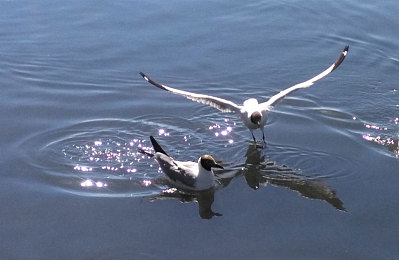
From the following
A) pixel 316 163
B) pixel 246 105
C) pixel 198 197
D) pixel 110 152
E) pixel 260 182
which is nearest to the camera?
pixel 198 197

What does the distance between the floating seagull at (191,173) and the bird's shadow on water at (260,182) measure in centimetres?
11

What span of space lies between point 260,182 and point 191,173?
1004 millimetres

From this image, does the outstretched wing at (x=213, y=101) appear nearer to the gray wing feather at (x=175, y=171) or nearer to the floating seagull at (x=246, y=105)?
the floating seagull at (x=246, y=105)

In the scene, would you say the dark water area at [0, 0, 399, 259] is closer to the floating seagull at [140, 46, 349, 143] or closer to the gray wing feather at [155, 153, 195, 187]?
the gray wing feather at [155, 153, 195, 187]

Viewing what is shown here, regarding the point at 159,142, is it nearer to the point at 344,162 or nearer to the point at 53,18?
the point at 344,162

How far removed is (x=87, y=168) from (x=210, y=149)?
186cm

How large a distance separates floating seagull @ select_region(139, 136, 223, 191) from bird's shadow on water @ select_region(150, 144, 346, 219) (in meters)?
0.11

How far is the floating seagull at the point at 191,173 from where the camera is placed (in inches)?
377

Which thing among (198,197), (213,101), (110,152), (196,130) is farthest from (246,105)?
(110,152)

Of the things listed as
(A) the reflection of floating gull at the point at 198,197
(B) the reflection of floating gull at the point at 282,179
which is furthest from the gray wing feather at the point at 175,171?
(B) the reflection of floating gull at the point at 282,179

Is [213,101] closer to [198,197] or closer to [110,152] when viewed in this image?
[110,152]

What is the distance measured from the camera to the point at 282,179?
9.88 metres

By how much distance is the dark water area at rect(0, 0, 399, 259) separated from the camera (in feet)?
27.9

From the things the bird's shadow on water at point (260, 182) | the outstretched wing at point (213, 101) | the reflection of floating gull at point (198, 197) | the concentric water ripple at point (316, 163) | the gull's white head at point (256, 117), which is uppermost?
the outstretched wing at point (213, 101)
